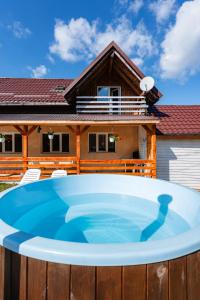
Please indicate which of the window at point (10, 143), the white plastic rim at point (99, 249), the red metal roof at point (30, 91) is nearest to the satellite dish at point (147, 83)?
the red metal roof at point (30, 91)

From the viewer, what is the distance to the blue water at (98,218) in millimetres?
4980

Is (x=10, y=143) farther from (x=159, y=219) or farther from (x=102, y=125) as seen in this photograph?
(x=159, y=219)

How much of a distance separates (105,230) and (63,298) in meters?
3.57

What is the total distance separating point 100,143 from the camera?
42.7 feet

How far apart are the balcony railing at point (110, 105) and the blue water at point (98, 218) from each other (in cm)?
555

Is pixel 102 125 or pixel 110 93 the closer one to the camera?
pixel 102 125

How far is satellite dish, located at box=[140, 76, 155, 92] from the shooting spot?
10359mm

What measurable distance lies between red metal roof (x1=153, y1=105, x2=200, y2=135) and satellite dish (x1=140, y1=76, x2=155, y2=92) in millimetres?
1848

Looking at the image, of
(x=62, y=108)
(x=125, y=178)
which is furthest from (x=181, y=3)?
(x=125, y=178)

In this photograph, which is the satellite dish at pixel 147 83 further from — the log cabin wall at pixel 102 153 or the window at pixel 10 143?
the window at pixel 10 143

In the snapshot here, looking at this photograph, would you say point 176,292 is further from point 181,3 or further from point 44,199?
point 181,3

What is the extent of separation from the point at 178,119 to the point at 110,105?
3.83 metres

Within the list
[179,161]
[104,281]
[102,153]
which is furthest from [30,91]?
[104,281]

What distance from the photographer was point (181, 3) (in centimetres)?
1223
